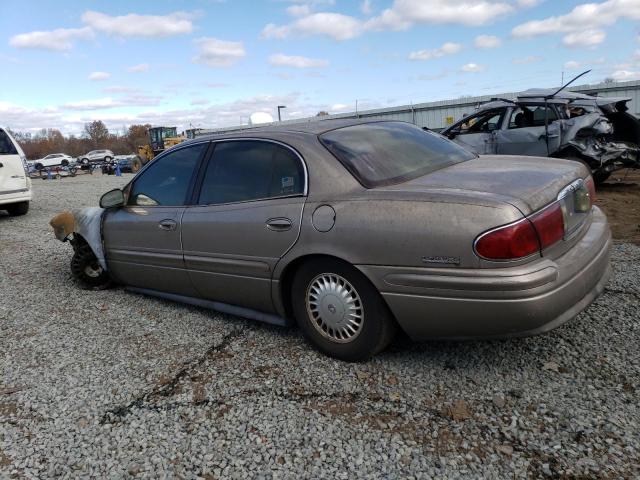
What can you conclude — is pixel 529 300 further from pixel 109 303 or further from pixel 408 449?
pixel 109 303

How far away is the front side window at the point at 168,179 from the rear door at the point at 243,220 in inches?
Answer: 7.2

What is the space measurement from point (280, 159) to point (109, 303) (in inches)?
89.1

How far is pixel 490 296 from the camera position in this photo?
237 centimetres

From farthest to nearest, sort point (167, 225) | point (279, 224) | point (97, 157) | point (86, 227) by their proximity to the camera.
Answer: point (97, 157) → point (86, 227) → point (167, 225) → point (279, 224)

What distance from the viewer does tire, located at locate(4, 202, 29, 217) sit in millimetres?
10586

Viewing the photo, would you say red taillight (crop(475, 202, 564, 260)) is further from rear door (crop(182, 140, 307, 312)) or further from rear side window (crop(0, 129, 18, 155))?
rear side window (crop(0, 129, 18, 155))

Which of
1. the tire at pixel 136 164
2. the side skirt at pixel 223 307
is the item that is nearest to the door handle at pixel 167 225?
the side skirt at pixel 223 307

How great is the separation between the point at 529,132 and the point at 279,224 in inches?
285

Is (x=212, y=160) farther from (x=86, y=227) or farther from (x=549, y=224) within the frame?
(x=549, y=224)

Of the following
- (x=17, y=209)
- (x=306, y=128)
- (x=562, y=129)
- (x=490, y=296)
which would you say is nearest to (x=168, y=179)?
(x=306, y=128)

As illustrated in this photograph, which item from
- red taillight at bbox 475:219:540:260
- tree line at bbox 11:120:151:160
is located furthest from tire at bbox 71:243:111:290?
tree line at bbox 11:120:151:160

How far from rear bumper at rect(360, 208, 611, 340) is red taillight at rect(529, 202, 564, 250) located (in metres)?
0.10

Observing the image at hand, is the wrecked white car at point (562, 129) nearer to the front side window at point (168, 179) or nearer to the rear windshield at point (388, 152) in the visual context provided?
the rear windshield at point (388, 152)

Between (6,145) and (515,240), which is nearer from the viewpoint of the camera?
(515,240)
